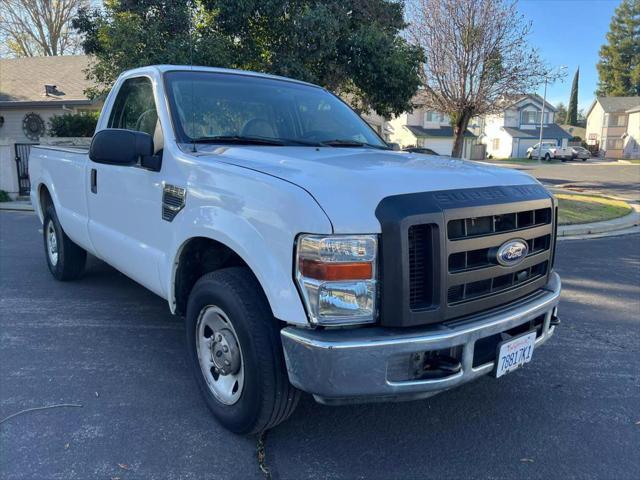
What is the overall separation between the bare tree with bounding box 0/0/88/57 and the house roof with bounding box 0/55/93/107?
28.5 feet

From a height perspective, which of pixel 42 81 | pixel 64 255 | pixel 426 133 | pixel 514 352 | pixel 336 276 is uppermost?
pixel 42 81

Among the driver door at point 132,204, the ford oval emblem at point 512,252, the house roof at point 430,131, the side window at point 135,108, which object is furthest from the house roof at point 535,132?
the ford oval emblem at point 512,252

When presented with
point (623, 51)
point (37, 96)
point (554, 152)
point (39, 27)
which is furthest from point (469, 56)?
point (623, 51)

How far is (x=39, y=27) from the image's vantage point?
31.4 m

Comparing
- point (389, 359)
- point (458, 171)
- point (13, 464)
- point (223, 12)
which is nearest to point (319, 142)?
point (458, 171)

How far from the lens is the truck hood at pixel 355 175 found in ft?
7.39

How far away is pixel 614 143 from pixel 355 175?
66.6 metres

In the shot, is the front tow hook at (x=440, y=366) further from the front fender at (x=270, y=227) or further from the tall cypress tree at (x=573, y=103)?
the tall cypress tree at (x=573, y=103)

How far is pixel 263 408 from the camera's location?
254 cm

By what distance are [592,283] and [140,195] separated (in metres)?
5.40

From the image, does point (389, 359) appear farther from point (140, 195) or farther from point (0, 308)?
point (0, 308)

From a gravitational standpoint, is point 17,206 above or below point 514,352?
below

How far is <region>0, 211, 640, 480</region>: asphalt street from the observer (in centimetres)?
262

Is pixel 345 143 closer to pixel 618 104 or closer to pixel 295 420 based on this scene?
pixel 295 420
